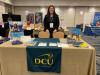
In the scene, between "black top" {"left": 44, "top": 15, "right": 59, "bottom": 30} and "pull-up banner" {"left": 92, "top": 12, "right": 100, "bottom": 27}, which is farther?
"pull-up banner" {"left": 92, "top": 12, "right": 100, "bottom": 27}

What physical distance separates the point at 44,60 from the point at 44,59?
15 millimetres

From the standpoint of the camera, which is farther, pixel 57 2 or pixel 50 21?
pixel 57 2

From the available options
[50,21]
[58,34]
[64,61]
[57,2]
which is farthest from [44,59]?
[57,2]

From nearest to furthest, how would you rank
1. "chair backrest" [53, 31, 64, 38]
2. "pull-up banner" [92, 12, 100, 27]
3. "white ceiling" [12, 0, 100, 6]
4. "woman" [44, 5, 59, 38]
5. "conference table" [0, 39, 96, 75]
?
"conference table" [0, 39, 96, 75] → "chair backrest" [53, 31, 64, 38] → "woman" [44, 5, 59, 38] → "pull-up banner" [92, 12, 100, 27] → "white ceiling" [12, 0, 100, 6]

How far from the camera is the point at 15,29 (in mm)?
2836

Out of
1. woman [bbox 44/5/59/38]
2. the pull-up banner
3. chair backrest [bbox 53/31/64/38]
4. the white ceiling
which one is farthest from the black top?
the white ceiling

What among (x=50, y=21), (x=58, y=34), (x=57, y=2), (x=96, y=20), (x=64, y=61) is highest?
(x=57, y=2)

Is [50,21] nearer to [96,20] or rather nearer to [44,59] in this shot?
[44,59]

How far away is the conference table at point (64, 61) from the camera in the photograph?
221cm

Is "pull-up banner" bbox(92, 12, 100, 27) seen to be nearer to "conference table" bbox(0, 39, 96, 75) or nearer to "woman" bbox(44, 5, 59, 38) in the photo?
"woman" bbox(44, 5, 59, 38)

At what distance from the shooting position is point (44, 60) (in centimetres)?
223

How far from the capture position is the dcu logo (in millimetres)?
2227

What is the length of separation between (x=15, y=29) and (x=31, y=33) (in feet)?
9.20

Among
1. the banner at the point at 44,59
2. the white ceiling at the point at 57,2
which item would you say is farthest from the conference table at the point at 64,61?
the white ceiling at the point at 57,2
